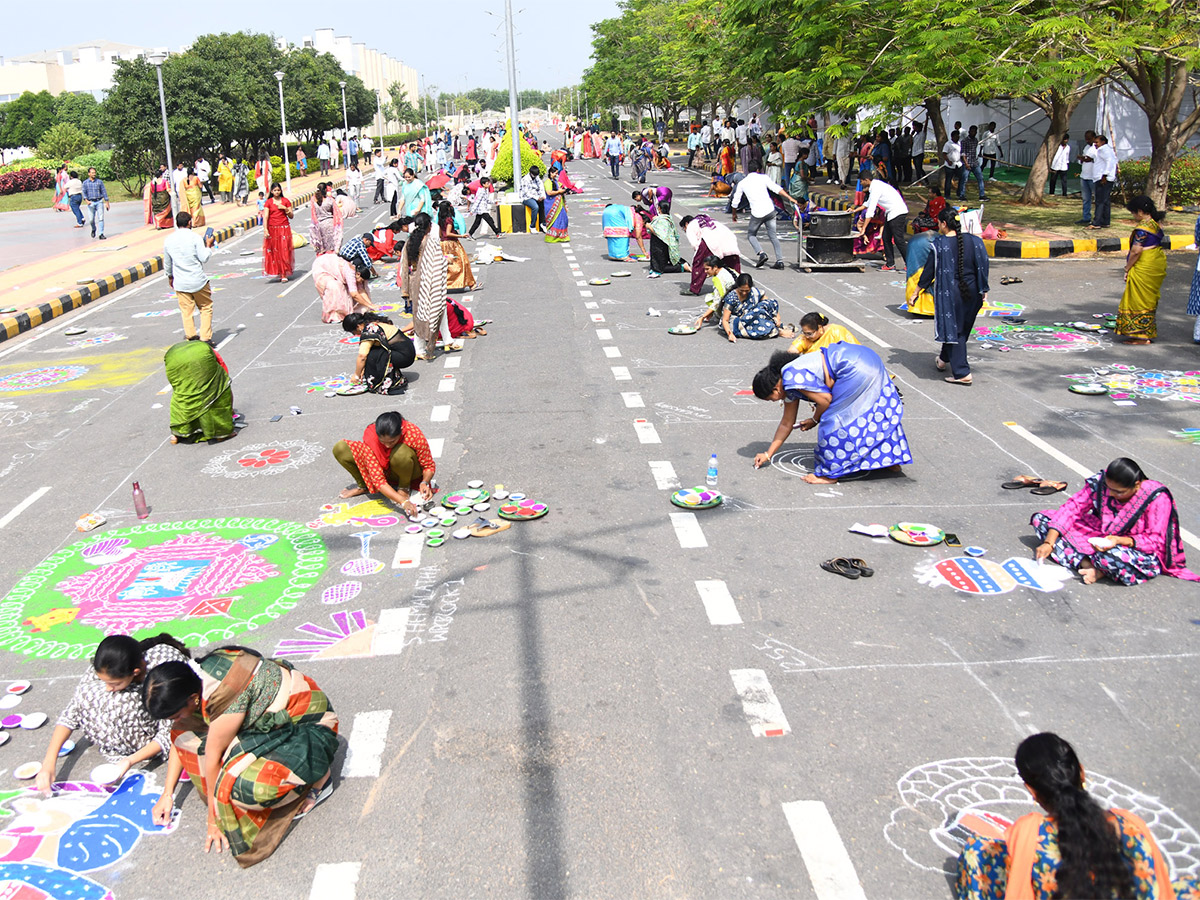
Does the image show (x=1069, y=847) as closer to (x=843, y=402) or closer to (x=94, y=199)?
(x=843, y=402)

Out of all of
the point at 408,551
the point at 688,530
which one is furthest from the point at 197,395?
the point at 688,530

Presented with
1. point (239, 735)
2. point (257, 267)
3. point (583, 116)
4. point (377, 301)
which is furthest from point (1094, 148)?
point (583, 116)

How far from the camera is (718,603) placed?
6.00 metres

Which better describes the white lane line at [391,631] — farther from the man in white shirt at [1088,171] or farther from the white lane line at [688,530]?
the man in white shirt at [1088,171]

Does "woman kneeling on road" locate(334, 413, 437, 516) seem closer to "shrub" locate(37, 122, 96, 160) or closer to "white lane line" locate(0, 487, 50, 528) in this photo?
"white lane line" locate(0, 487, 50, 528)

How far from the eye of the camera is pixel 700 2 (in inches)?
1182

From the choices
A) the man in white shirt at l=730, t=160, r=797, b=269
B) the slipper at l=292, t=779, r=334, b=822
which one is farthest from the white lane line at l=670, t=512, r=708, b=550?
the man in white shirt at l=730, t=160, r=797, b=269

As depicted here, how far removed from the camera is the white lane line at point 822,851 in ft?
12.5

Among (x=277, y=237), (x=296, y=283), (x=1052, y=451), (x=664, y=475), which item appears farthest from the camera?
(x=296, y=283)

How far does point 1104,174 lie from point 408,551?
17.3 m

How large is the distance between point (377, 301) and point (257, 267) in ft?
19.3

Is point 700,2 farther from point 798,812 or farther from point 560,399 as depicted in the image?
point 798,812

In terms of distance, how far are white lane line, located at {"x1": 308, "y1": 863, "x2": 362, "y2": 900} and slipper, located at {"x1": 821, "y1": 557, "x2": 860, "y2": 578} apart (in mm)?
3428

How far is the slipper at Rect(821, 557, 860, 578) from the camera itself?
246 inches
